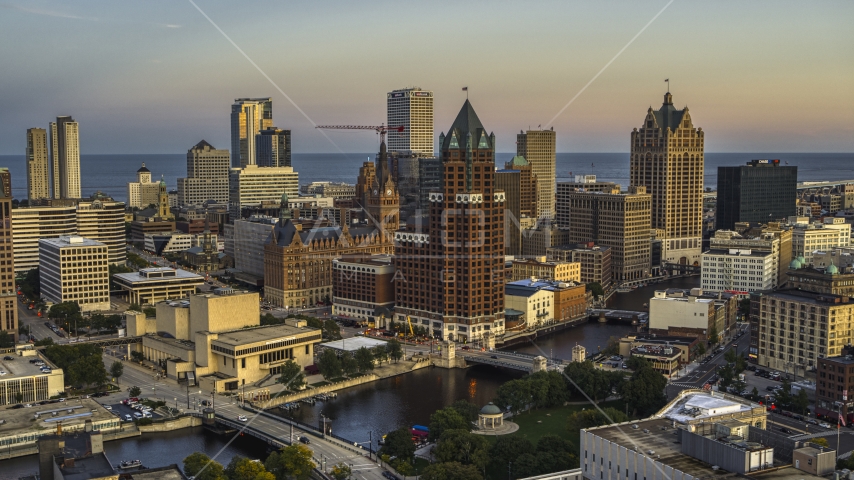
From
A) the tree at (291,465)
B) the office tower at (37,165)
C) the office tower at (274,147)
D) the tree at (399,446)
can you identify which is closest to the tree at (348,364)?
the tree at (399,446)

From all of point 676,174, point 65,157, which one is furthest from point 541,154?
point 65,157

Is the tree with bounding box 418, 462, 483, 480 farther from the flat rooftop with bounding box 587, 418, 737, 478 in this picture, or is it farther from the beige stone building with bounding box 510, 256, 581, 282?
the beige stone building with bounding box 510, 256, 581, 282

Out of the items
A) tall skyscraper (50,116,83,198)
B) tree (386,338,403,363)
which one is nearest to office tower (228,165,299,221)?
tall skyscraper (50,116,83,198)

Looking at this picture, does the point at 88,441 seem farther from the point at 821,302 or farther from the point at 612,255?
the point at 612,255

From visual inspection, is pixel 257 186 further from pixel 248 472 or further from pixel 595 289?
pixel 248 472

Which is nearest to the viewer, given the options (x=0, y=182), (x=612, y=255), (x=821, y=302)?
(x=821, y=302)

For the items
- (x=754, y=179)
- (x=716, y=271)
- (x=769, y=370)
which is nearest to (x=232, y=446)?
(x=769, y=370)
